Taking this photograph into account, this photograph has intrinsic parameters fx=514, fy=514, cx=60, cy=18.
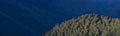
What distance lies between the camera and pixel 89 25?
4.56m

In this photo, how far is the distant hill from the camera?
4.46 meters

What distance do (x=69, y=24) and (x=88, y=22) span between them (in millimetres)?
170

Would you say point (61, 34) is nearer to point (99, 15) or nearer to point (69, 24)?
point (69, 24)

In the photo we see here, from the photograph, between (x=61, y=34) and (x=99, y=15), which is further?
(x=99, y=15)

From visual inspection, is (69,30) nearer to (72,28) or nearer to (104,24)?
(72,28)

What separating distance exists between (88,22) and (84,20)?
0.22 feet

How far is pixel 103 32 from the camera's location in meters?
4.50

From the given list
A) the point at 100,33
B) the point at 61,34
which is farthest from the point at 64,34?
the point at 100,33

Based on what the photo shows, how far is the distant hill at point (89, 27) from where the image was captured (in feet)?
14.6

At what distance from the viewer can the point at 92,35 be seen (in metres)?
4.46

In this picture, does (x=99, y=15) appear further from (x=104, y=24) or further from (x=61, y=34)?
(x=61, y=34)

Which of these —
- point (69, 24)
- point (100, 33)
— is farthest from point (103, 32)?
point (69, 24)

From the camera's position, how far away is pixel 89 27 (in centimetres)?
453

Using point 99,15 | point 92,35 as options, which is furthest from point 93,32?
point 99,15
